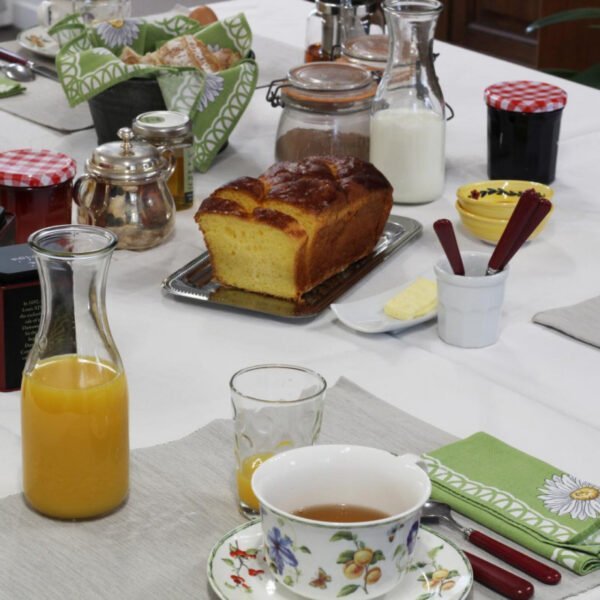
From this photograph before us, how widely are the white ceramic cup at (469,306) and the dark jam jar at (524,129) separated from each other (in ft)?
1.52

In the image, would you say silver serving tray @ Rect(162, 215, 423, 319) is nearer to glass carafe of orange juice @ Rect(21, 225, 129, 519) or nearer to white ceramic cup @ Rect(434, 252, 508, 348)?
white ceramic cup @ Rect(434, 252, 508, 348)

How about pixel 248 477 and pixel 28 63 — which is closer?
pixel 248 477

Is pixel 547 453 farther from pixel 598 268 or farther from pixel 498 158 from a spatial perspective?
pixel 498 158

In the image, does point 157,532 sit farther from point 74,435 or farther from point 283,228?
point 283,228

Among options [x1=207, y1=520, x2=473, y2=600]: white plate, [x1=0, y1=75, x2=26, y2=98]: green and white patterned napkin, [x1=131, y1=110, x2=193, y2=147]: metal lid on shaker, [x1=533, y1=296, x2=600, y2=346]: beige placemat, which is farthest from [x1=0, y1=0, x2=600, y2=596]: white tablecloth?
[x1=0, y1=75, x2=26, y2=98]: green and white patterned napkin

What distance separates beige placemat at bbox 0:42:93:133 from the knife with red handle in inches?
0.5

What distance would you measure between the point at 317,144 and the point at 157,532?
2.83ft

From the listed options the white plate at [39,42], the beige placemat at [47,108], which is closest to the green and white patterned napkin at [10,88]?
the beige placemat at [47,108]

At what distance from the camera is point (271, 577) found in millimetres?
826

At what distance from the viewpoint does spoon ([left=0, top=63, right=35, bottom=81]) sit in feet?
7.14

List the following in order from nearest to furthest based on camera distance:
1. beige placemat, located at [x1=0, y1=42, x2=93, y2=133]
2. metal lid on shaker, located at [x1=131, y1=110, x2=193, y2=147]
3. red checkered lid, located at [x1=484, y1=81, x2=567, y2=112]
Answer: metal lid on shaker, located at [x1=131, y1=110, x2=193, y2=147]
red checkered lid, located at [x1=484, y1=81, x2=567, y2=112]
beige placemat, located at [x1=0, y1=42, x2=93, y2=133]

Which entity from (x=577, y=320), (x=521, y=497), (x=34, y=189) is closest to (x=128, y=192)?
(x=34, y=189)

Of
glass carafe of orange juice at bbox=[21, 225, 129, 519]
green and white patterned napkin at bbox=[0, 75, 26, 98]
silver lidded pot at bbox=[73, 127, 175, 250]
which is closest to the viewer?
glass carafe of orange juice at bbox=[21, 225, 129, 519]

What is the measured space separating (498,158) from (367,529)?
1.07m
